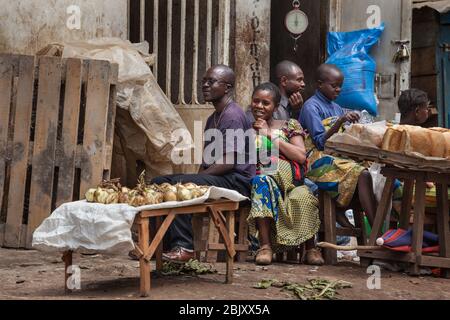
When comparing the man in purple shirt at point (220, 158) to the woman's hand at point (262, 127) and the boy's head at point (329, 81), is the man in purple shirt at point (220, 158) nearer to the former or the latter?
the woman's hand at point (262, 127)

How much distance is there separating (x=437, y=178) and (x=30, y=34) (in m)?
3.99

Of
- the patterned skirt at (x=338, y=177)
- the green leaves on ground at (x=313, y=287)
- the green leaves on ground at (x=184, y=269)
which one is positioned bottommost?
the green leaves on ground at (x=313, y=287)

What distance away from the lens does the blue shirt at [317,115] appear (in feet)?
24.4

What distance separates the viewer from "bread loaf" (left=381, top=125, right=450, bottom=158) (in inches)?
253

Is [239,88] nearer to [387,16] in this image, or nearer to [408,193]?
[387,16]

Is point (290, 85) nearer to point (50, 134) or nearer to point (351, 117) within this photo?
point (351, 117)

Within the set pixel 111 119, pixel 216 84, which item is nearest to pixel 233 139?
pixel 216 84

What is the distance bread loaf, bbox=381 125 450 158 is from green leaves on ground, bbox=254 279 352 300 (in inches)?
42.2

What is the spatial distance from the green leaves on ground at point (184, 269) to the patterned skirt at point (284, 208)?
78 cm

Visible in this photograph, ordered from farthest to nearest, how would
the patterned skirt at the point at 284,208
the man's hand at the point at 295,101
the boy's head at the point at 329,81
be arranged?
the man's hand at the point at 295,101 → the boy's head at the point at 329,81 → the patterned skirt at the point at 284,208

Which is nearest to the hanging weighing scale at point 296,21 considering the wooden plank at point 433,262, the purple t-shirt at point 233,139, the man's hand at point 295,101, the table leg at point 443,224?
the man's hand at point 295,101

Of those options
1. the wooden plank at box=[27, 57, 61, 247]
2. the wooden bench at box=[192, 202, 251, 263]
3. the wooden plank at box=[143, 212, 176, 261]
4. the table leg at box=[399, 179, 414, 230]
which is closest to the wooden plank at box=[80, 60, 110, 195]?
the wooden plank at box=[27, 57, 61, 247]

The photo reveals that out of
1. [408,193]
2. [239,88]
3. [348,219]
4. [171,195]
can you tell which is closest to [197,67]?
[239,88]

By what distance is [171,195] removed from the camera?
566cm
